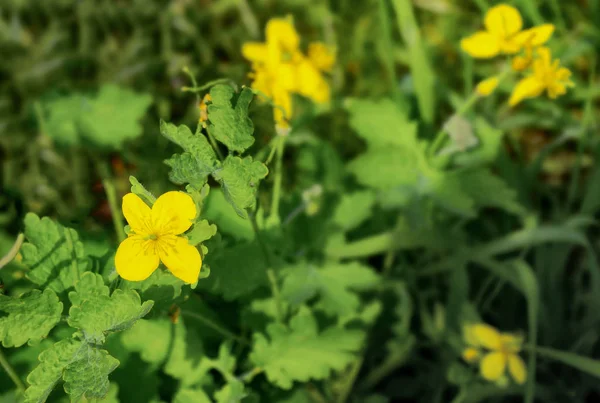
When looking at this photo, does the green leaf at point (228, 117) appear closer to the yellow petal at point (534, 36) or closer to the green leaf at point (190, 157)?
the green leaf at point (190, 157)

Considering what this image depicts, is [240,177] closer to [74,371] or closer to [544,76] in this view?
[74,371]

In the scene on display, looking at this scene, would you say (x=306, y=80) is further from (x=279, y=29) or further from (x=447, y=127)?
(x=447, y=127)

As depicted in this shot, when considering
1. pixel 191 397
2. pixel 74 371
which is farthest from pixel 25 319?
pixel 191 397

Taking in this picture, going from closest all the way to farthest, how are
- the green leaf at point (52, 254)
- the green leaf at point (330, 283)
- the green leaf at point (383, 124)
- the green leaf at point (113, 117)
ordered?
the green leaf at point (52, 254)
the green leaf at point (330, 283)
the green leaf at point (383, 124)
the green leaf at point (113, 117)

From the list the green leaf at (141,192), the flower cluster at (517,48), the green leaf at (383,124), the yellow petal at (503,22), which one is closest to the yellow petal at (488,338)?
the green leaf at (383,124)

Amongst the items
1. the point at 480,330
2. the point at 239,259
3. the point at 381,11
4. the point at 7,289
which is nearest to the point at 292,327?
the point at 239,259

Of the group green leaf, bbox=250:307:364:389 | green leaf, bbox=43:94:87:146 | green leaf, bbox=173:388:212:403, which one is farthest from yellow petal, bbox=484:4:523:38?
green leaf, bbox=43:94:87:146
